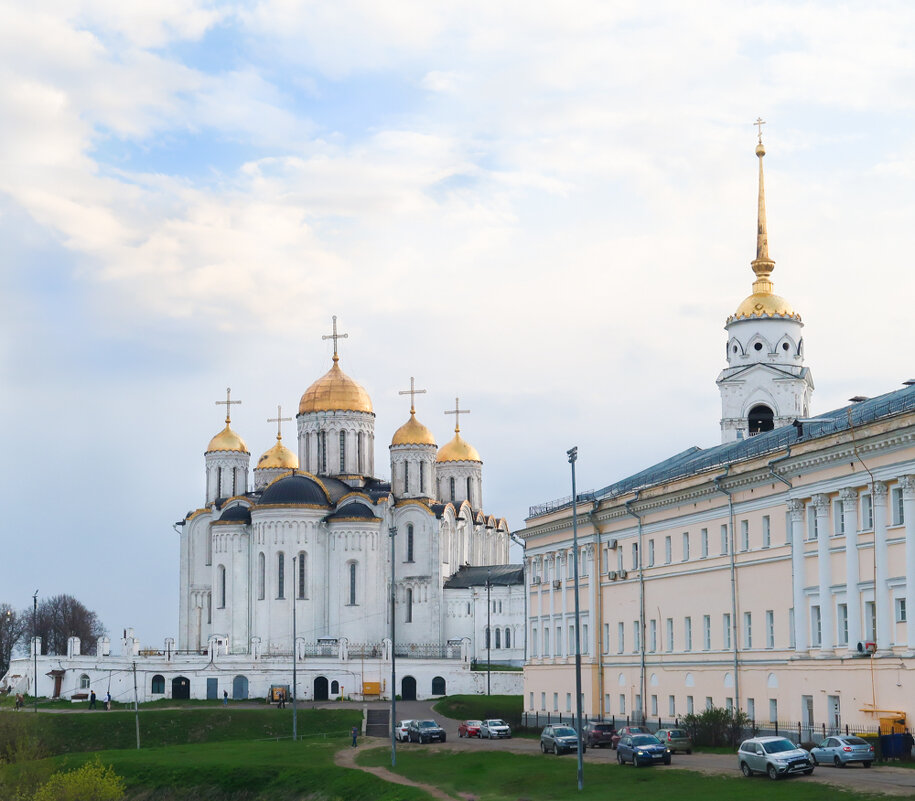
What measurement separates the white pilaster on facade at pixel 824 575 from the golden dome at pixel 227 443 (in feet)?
255

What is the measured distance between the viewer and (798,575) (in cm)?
4819

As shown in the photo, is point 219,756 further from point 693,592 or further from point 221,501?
point 221,501

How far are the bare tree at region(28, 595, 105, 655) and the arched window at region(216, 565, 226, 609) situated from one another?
127 ft

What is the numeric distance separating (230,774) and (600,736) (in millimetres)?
14778

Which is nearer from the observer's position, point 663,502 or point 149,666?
point 663,502

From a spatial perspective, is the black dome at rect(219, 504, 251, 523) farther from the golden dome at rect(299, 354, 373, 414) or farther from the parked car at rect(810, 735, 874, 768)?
the parked car at rect(810, 735, 874, 768)

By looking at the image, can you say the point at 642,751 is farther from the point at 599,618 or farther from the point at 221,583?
the point at 221,583

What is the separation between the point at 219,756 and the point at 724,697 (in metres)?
21.8

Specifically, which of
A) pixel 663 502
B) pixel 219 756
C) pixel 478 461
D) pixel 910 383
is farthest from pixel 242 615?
pixel 910 383

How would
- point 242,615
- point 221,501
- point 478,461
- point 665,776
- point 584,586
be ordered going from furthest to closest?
point 478,461 < point 221,501 < point 242,615 < point 584,586 < point 665,776

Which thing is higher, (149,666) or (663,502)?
(663,502)

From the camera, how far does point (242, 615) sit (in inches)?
4033

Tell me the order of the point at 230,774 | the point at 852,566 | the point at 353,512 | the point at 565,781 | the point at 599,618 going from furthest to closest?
the point at 353,512, the point at 599,618, the point at 230,774, the point at 852,566, the point at 565,781

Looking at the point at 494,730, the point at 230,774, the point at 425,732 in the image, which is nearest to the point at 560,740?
the point at 425,732
